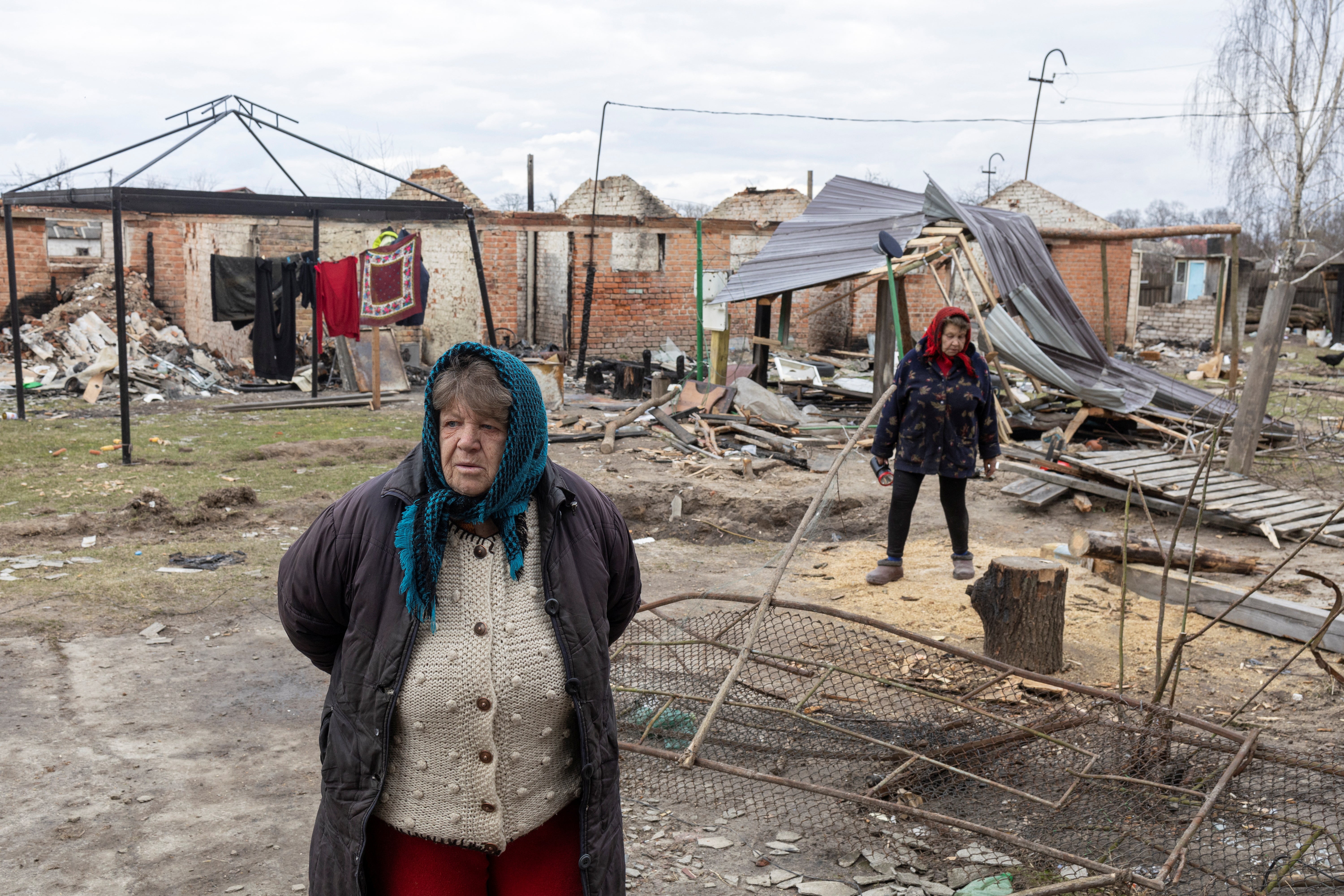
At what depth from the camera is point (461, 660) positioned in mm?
1902

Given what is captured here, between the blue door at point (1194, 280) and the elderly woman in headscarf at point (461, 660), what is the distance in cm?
2867

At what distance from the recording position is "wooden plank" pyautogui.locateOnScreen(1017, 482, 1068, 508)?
829 centimetres

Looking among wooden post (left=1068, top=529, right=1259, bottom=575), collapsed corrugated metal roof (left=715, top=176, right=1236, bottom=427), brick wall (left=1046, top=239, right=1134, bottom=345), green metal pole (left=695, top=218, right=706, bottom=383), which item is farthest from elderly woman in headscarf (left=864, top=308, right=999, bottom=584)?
brick wall (left=1046, top=239, right=1134, bottom=345)

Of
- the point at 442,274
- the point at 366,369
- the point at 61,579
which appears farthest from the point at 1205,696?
the point at 442,274

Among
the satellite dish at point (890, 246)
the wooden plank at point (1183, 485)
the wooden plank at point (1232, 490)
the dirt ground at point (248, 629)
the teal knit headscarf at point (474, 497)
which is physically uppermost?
the satellite dish at point (890, 246)

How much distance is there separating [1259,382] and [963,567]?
440 cm

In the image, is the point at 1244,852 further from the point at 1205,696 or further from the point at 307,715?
the point at 307,715

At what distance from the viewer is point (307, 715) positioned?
4359 millimetres

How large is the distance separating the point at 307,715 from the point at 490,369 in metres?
2.98

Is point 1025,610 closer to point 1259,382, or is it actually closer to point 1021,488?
point 1021,488

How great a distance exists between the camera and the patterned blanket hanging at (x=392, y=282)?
12.6 metres

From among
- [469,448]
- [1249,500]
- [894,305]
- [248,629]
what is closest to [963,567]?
[1249,500]

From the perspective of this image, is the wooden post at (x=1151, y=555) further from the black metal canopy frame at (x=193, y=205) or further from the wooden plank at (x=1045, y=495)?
the black metal canopy frame at (x=193, y=205)

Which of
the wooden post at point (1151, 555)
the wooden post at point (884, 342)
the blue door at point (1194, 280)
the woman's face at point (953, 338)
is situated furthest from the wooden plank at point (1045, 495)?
the blue door at point (1194, 280)
